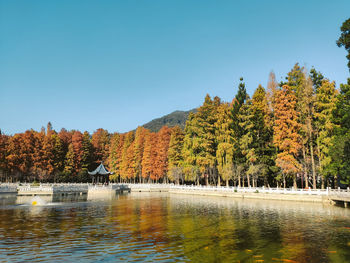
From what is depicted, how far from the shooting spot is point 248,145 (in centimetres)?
4431

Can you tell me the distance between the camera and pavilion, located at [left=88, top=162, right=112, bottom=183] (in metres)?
64.5

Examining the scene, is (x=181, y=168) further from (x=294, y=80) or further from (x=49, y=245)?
(x=49, y=245)

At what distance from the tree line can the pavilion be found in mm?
3951

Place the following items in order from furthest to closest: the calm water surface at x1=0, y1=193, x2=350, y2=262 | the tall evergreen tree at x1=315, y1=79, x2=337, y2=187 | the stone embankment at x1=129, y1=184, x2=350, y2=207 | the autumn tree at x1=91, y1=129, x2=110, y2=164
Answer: the autumn tree at x1=91, y1=129, x2=110, y2=164, the tall evergreen tree at x1=315, y1=79, x2=337, y2=187, the stone embankment at x1=129, y1=184, x2=350, y2=207, the calm water surface at x1=0, y1=193, x2=350, y2=262

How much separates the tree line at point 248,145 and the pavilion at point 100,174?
395 centimetres

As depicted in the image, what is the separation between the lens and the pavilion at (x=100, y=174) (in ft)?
212

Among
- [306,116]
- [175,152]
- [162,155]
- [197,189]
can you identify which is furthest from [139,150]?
[306,116]

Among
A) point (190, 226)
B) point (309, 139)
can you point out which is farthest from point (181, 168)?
point (190, 226)

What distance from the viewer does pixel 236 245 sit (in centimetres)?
1302

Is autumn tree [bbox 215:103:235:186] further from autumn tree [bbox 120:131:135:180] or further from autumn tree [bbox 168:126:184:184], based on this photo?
autumn tree [bbox 120:131:135:180]

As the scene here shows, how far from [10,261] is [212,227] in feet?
37.4

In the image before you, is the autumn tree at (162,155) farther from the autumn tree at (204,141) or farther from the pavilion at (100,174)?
the pavilion at (100,174)

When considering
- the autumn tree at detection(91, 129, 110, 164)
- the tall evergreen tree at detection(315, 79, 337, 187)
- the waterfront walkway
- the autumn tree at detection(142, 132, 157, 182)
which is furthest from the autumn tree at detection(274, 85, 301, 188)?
the autumn tree at detection(91, 129, 110, 164)

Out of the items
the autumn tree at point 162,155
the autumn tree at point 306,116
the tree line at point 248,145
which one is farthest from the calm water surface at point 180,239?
the autumn tree at point 162,155
